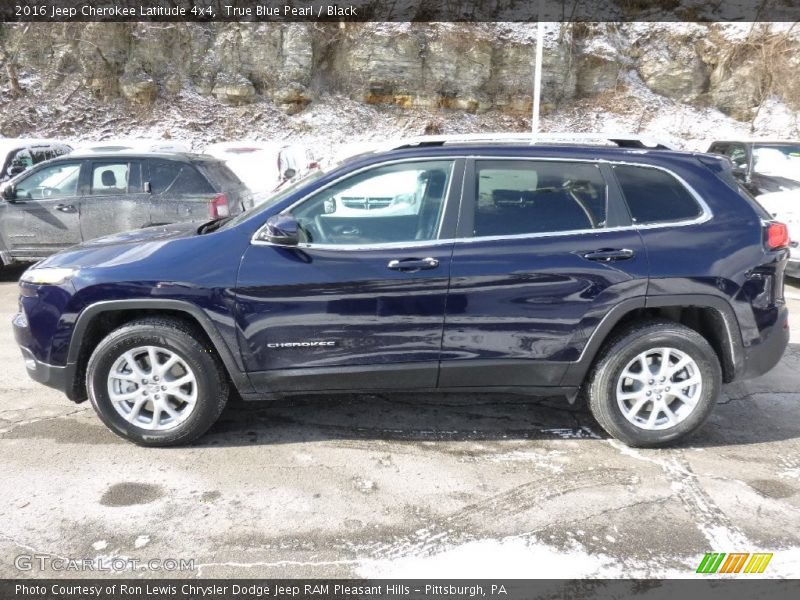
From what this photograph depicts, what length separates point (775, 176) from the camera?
8.96 m

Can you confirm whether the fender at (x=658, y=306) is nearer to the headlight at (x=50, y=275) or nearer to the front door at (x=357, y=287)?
the front door at (x=357, y=287)

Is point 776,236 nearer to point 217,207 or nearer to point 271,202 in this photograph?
point 271,202

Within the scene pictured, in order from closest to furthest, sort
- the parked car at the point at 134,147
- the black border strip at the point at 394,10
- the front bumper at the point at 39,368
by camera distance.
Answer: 1. the front bumper at the point at 39,368
2. the parked car at the point at 134,147
3. the black border strip at the point at 394,10

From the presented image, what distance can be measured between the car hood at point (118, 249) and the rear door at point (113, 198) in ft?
13.0

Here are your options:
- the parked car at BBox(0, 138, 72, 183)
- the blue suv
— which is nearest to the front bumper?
the blue suv

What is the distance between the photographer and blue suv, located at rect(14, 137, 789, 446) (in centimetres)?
340

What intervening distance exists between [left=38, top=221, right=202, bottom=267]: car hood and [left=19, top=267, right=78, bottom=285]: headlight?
43 millimetres

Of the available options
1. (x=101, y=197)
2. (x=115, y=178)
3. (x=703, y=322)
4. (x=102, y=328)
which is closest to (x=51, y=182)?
(x=101, y=197)

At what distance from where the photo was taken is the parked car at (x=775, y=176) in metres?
7.69

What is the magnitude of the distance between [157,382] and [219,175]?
4.82m

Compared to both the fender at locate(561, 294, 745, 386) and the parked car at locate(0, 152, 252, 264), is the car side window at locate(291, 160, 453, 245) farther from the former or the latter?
the parked car at locate(0, 152, 252, 264)

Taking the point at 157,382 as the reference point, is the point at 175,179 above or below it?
above

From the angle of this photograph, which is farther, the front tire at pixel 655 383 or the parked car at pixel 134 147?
the parked car at pixel 134 147

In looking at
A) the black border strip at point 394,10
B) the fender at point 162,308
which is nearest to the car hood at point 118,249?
the fender at point 162,308
